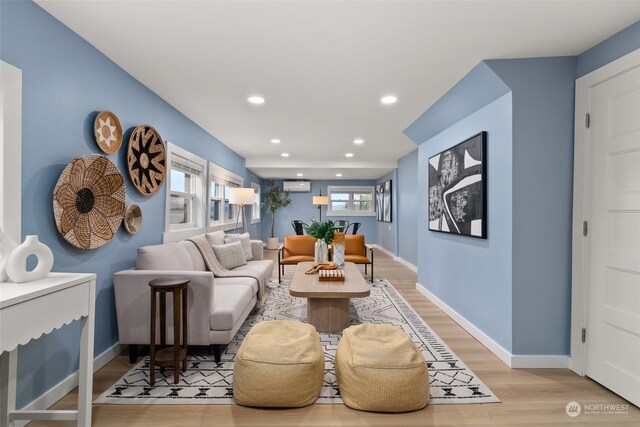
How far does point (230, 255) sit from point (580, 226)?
3.53 metres

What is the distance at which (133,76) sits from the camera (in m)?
2.87

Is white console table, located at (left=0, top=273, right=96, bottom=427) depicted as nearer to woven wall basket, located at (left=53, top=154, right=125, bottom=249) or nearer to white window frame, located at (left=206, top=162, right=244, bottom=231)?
woven wall basket, located at (left=53, top=154, right=125, bottom=249)

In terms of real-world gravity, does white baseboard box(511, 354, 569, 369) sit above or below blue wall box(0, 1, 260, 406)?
below

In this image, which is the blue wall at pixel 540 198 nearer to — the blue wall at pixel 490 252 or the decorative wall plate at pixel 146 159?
the blue wall at pixel 490 252

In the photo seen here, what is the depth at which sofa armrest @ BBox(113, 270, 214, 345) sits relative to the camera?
2438mm

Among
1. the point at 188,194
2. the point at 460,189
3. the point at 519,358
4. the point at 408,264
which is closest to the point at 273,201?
the point at 408,264

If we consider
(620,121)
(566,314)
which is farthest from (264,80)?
(566,314)

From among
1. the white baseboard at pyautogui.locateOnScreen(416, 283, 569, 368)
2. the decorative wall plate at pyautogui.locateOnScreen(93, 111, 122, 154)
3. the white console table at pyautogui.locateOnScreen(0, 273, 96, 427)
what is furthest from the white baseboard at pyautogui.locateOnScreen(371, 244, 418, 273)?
the white console table at pyautogui.locateOnScreen(0, 273, 96, 427)

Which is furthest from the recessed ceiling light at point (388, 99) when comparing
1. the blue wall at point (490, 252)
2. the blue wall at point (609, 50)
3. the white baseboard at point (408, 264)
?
the white baseboard at point (408, 264)

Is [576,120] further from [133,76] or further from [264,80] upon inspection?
[133,76]

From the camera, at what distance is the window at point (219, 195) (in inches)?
201

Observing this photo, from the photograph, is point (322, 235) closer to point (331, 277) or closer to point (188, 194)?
point (331, 277)

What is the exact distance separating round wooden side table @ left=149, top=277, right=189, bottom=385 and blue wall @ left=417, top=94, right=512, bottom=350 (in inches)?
99.3

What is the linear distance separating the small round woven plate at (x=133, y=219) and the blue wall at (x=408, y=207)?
4.63 metres
